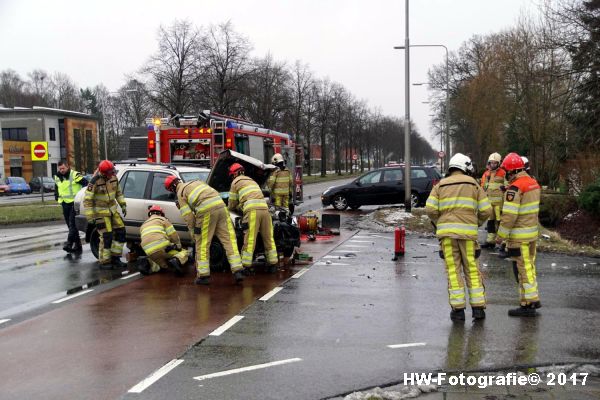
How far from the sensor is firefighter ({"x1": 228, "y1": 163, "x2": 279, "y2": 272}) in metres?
8.83

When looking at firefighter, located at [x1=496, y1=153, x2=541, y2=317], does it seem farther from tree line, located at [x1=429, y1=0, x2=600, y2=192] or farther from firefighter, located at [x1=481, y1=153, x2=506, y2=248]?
tree line, located at [x1=429, y1=0, x2=600, y2=192]

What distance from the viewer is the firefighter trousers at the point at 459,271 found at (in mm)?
6324

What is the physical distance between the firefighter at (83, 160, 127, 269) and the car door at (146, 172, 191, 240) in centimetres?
58

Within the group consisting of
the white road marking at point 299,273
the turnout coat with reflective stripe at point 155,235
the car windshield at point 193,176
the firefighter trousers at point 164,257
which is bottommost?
the white road marking at point 299,273

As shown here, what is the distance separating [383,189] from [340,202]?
1.66m

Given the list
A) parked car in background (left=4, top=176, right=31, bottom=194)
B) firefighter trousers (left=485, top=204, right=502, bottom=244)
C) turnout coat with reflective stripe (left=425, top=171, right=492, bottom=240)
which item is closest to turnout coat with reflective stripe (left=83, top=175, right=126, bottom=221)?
turnout coat with reflective stripe (left=425, top=171, right=492, bottom=240)

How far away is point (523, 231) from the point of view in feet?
21.4

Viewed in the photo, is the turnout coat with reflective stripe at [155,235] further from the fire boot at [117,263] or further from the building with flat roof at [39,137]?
the building with flat roof at [39,137]

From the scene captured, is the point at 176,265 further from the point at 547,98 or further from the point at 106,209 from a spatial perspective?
the point at 547,98

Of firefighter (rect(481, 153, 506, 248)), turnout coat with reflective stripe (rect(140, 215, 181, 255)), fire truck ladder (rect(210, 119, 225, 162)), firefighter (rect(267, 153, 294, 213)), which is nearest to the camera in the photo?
turnout coat with reflective stripe (rect(140, 215, 181, 255))

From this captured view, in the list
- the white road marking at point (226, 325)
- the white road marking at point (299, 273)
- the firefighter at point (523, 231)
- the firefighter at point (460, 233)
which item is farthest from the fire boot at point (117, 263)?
the firefighter at point (523, 231)

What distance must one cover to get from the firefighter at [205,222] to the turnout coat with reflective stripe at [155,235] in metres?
0.82

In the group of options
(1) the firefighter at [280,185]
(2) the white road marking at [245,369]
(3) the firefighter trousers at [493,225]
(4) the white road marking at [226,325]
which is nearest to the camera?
(2) the white road marking at [245,369]

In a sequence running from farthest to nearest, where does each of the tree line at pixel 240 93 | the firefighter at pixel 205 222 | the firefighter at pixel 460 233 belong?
the tree line at pixel 240 93 < the firefighter at pixel 205 222 < the firefighter at pixel 460 233
